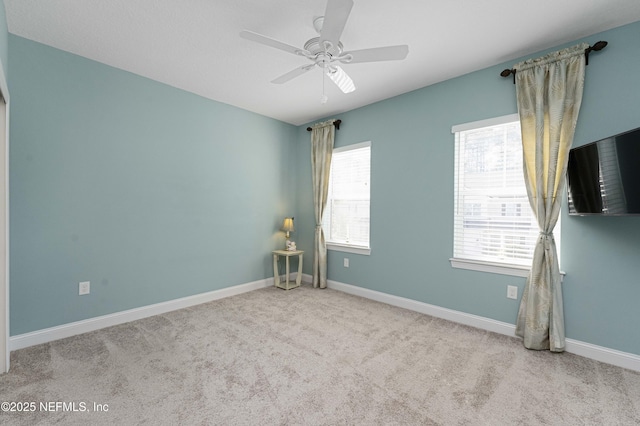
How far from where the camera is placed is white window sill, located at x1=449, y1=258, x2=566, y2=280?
2.67 meters

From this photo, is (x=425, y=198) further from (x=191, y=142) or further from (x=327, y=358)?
(x=191, y=142)

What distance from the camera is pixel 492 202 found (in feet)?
9.58

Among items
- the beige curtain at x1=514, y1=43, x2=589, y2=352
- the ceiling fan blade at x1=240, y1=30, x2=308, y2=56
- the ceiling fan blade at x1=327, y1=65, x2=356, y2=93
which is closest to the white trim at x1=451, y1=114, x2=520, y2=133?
the beige curtain at x1=514, y1=43, x2=589, y2=352

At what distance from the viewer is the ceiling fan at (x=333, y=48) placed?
1.67 meters

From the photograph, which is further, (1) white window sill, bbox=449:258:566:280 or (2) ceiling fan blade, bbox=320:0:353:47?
(1) white window sill, bbox=449:258:566:280

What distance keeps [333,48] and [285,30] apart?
0.54 metres

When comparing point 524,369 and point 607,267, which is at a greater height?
point 607,267

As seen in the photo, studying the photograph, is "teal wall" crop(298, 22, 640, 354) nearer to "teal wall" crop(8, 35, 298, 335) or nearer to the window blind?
the window blind

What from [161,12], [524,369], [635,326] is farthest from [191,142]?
[635,326]

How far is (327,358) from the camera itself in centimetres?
234

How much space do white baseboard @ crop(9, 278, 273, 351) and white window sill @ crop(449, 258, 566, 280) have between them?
297cm

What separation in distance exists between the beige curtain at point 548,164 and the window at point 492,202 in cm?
16

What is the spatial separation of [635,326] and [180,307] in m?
4.44

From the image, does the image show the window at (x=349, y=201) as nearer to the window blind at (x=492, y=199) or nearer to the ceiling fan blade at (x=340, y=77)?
the window blind at (x=492, y=199)
